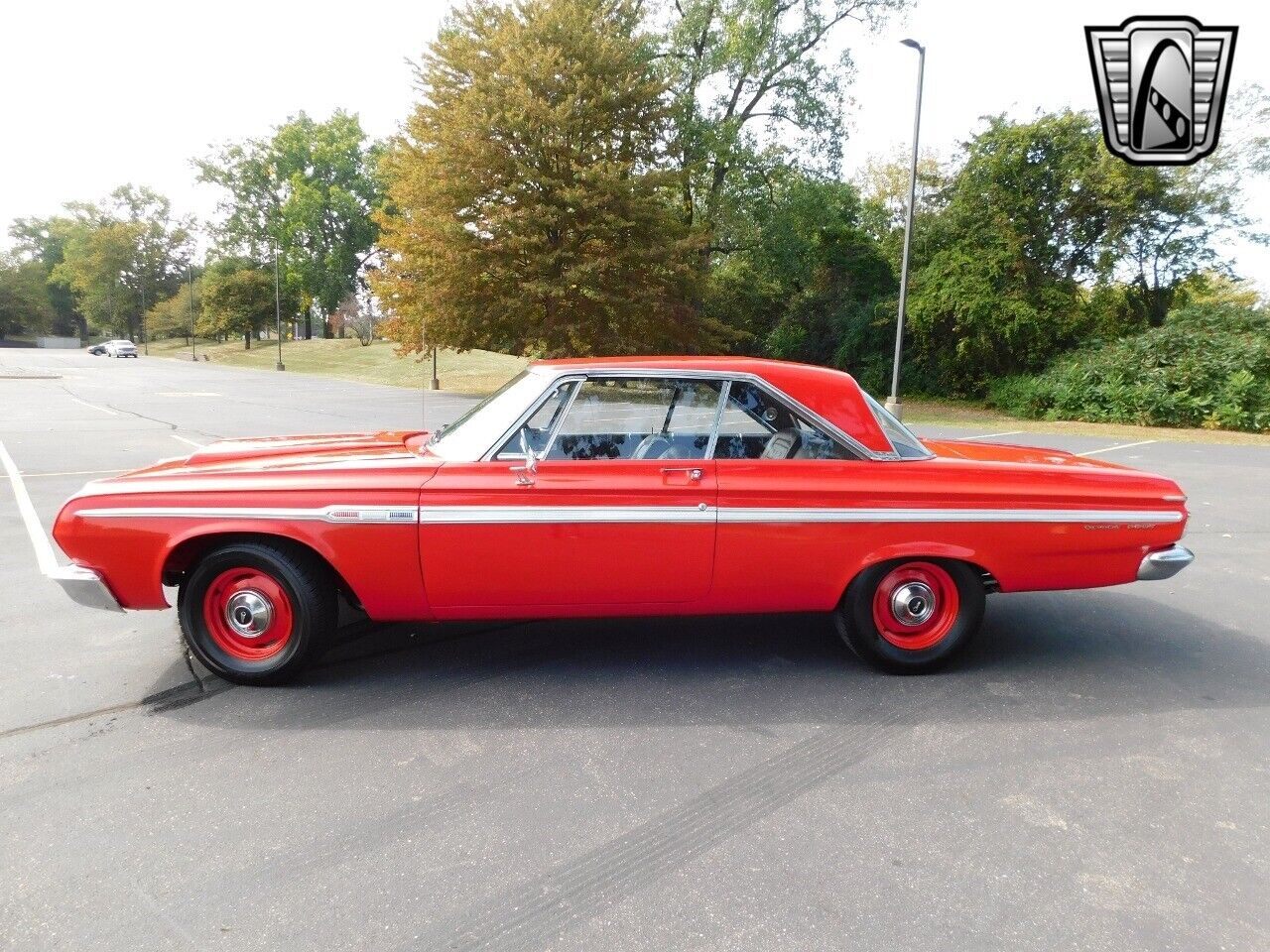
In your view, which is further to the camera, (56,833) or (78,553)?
(78,553)

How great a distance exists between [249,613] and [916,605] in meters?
3.10

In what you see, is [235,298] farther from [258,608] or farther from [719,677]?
[719,677]

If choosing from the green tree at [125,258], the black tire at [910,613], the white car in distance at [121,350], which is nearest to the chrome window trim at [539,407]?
the black tire at [910,613]

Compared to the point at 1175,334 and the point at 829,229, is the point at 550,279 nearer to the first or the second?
the point at 829,229

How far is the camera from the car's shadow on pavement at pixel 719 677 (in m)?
3.28

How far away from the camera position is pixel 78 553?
132 inches

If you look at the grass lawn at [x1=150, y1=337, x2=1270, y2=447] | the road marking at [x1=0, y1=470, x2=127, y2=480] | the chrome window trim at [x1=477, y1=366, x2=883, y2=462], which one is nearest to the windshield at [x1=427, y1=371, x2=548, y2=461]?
the chrome window trim at [x1=477, y1=366, x2=883, y2=462]

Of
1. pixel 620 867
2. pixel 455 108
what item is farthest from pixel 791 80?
pixel 620 867

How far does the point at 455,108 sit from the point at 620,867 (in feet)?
79.6

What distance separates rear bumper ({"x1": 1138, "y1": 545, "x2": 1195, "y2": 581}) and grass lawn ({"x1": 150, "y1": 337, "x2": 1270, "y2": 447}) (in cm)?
716

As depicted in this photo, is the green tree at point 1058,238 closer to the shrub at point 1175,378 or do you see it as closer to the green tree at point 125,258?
the shrub at point 1175,378

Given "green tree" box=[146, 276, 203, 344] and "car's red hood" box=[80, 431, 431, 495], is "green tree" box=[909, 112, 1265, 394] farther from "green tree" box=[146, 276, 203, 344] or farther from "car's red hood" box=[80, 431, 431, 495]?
"green tree" box=[146, 276, 203, 344]

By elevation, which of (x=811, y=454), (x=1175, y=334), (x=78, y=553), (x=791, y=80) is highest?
(x=791, y=80)

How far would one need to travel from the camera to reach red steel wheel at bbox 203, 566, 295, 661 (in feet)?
11.2
